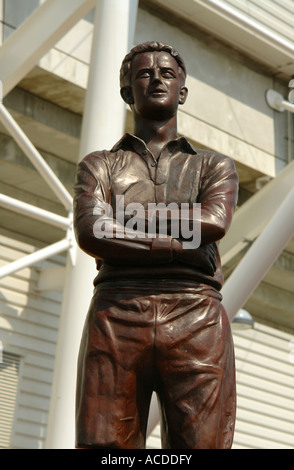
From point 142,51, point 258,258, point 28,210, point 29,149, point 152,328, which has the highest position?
point 29,149

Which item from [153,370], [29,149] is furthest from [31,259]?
[153,370]

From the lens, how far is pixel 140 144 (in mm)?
4516

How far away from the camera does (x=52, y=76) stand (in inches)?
496

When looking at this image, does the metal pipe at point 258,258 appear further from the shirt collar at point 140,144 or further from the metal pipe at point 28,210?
the shirt collar at point 140,144

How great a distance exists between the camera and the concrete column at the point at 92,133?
9820 millimetres

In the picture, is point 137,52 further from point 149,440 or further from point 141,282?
point 149,440

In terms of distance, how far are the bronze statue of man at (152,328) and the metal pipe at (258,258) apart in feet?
20.3

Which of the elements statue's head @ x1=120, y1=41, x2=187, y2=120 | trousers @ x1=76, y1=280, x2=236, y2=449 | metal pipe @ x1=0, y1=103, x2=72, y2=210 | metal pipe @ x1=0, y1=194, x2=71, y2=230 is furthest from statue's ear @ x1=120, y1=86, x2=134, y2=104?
metal pipe @ x1=0, y1=103, x2=72, y2=210

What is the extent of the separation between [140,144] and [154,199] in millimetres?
322

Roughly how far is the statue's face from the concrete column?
17.0 ft

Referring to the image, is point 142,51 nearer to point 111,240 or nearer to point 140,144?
point 140,144

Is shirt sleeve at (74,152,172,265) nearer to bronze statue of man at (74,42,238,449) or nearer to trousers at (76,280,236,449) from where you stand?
bronze statue of man at (74,42,238,449)

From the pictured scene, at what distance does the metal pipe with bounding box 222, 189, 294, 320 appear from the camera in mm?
10445
